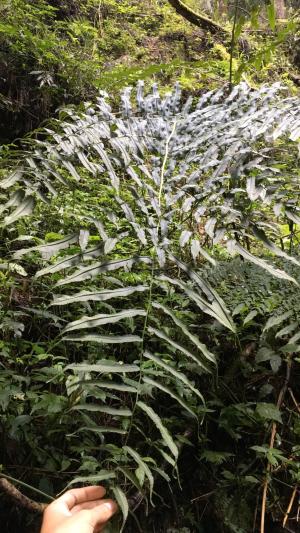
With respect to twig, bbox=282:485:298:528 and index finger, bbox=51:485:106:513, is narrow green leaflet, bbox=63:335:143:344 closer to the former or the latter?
index finger, bbox=51:485:106:513

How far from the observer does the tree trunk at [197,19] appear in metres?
5.67

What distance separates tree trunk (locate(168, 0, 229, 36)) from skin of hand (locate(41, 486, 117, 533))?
591 cm

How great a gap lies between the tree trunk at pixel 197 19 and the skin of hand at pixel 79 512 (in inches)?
233

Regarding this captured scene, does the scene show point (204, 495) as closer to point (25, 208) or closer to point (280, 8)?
point (25, 208)

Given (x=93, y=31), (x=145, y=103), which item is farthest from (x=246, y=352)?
(x=93, y=31)

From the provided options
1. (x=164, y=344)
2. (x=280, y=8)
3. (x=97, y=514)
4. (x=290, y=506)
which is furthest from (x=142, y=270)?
(x=280, y=8)

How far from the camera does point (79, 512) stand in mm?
1006

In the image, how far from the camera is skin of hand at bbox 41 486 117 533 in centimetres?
95

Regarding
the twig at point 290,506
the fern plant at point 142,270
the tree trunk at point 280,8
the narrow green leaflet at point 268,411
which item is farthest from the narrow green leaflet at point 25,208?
the tree trunk at point 280,8

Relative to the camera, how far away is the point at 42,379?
1576 mm

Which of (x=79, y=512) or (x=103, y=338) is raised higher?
(x=103, y=338)

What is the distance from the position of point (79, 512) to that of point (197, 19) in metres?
6.41

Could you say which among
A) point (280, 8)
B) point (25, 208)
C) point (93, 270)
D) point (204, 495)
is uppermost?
point (280, 8)

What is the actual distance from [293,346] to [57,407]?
884 millimetres
